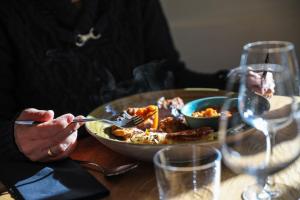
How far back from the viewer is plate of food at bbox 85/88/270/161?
861mm

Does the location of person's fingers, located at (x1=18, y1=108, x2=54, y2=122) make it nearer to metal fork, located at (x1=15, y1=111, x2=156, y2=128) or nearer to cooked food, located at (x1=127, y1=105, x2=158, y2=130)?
metal fork, located at (x1=15, y1=111, x2=156, y2=128)

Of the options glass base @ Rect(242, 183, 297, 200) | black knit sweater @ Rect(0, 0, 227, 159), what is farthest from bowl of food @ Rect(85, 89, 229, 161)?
black knit sweater @ Rect(0, 0, 227, 159)

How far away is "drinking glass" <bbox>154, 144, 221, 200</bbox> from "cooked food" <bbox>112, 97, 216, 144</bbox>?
4.3 inches

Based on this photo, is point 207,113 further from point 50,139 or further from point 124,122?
point 50,139

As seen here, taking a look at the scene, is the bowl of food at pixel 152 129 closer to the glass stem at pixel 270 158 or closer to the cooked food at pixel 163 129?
the cooked food at pixel 163 129

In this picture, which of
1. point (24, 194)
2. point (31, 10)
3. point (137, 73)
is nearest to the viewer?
point (24, 194)

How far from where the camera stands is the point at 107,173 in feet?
2.84

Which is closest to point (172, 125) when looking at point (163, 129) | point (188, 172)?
point (163, 129)

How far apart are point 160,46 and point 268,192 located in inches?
33.6

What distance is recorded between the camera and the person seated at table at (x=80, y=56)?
1.27 metres

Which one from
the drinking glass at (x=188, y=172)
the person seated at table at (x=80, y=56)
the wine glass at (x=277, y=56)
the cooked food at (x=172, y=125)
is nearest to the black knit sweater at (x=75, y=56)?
the person seated at table at (x=80, y=56)

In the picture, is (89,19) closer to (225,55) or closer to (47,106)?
(47,106)

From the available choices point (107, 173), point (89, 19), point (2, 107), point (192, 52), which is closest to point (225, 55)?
point (192, 52)

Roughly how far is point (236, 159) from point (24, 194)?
1.24 ft
